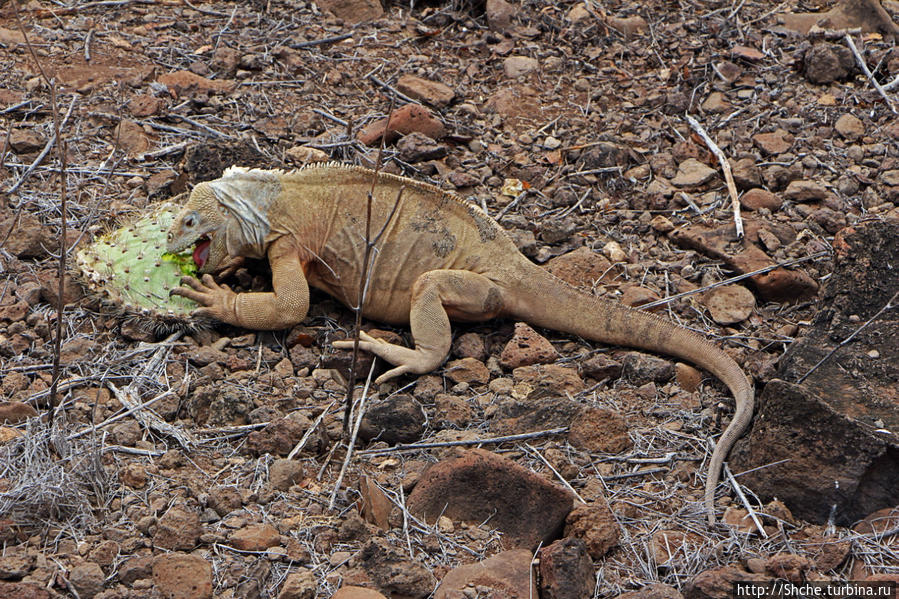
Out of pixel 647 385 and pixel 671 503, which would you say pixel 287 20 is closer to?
pixel 647 385

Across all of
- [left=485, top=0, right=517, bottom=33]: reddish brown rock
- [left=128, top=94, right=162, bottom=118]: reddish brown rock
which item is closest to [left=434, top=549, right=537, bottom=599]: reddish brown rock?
[left=128, top=94, right=162, bottom=118]: reddish brown rock

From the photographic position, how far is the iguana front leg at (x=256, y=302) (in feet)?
18.3

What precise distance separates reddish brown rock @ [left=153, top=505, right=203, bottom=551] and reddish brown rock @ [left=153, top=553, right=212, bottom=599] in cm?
12

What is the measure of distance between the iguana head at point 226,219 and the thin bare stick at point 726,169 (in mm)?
2914

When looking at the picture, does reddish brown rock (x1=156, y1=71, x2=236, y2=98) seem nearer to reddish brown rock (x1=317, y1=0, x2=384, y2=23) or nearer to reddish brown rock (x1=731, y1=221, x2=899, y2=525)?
reddish brown rock (x1=317, y1=0, x2=384, y2=23)

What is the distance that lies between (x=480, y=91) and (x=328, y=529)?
15.8 feet

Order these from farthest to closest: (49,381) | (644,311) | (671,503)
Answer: (644,311)
(49,381)
(671,503)

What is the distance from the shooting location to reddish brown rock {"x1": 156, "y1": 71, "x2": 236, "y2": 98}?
24.9ft

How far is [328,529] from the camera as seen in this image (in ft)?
13.8

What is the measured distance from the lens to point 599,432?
4.89m

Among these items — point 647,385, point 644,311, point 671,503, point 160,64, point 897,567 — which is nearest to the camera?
point 897,567

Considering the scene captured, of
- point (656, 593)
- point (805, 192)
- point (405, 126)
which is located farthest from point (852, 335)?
point (405, 126)

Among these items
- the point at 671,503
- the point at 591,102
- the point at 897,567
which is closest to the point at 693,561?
the point at 671,503

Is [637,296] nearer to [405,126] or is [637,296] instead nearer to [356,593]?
[405,126]
